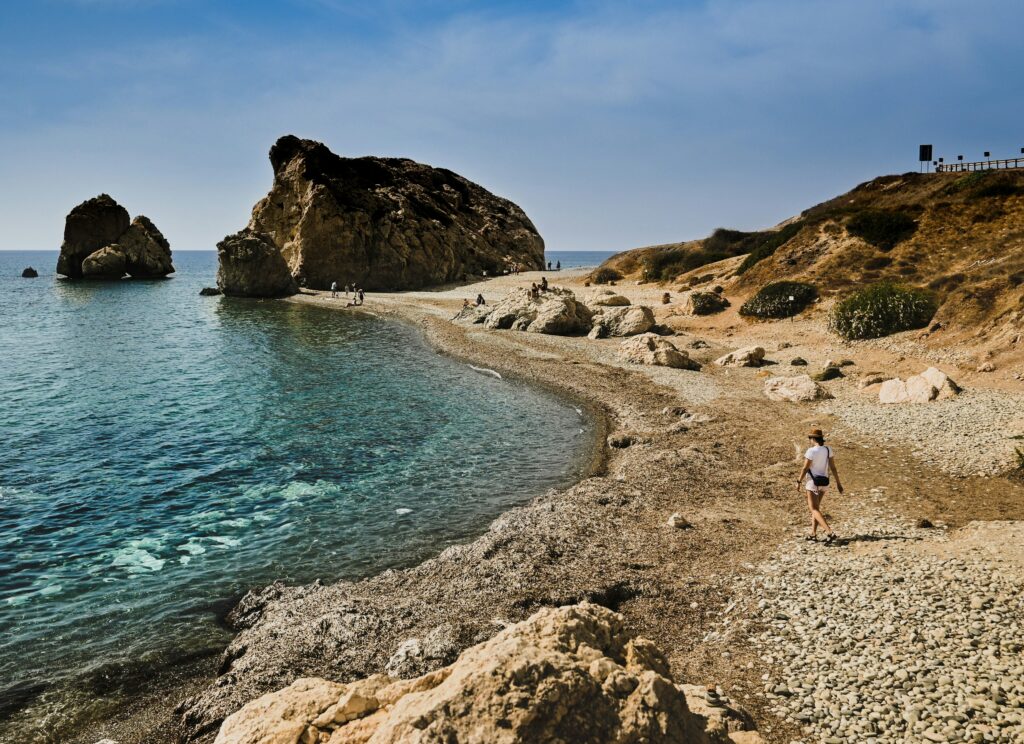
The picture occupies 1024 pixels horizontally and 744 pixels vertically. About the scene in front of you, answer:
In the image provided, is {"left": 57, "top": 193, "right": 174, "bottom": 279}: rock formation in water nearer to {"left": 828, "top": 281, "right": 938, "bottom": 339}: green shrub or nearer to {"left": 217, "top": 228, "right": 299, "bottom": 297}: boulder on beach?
{"left": 217, "top": 228, "right": 299, "bottom": 297}: boulder on beach

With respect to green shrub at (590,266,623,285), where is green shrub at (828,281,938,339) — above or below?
below

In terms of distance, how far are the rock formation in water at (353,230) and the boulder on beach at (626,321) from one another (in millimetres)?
45944

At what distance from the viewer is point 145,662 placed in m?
10.8

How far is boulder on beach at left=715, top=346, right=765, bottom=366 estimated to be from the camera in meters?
31.7

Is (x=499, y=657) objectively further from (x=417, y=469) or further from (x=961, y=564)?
(x=417, y=469)

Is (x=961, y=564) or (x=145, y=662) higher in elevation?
(x=961, y=564)

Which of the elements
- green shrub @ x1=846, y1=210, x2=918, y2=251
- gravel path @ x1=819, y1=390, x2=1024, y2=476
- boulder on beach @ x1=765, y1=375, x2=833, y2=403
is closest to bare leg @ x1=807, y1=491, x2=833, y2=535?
gravel path @ x1=819, y1=390, x2=1024, y2=476

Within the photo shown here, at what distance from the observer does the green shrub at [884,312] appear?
103 ft

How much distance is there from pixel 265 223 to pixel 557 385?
2834 inches

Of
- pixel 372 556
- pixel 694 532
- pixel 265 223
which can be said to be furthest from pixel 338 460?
pixel 265 223

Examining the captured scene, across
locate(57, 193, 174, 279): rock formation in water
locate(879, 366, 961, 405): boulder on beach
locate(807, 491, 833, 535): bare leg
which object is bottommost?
locate(807, 491, 833, 535): bare leg

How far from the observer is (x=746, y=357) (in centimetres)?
3177

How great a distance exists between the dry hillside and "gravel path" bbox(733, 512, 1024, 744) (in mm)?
21540

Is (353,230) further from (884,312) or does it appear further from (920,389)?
(920,389)
